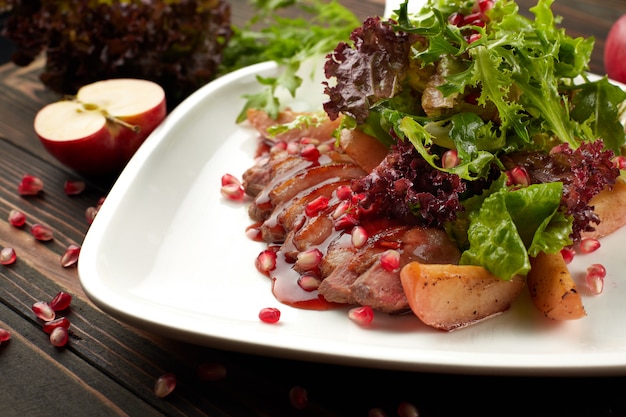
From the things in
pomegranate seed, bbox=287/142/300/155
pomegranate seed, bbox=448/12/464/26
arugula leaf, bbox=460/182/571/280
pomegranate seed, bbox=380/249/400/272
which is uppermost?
pomegranate seed, bbox=448/12/464/26

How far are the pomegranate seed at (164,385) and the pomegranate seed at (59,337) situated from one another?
554 mm

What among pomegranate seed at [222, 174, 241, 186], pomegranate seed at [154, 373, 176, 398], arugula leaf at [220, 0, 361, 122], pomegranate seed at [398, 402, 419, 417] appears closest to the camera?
pomegranate seed at [398, 402, 419, 417]

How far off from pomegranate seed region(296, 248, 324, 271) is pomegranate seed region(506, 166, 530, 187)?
36.8 inches

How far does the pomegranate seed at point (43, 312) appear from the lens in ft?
10.8

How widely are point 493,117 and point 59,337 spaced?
228 cm

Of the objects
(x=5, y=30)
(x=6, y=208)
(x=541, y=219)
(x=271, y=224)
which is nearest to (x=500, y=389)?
(x=541, y=219)

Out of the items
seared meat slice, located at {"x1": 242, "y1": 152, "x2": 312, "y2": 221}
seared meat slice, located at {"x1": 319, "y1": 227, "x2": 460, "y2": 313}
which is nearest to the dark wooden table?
seared meat slice, located at {"x1": 319, "y1": 227, "x2": 460, "y2": 313}

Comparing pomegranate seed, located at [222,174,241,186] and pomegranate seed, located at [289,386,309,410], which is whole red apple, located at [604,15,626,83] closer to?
pomegranate seed, located at [222,174,241,186]

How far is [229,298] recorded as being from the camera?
3.14 metres

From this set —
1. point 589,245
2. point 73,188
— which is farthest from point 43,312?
point 589,245

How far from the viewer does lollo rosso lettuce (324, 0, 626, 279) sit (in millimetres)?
3014

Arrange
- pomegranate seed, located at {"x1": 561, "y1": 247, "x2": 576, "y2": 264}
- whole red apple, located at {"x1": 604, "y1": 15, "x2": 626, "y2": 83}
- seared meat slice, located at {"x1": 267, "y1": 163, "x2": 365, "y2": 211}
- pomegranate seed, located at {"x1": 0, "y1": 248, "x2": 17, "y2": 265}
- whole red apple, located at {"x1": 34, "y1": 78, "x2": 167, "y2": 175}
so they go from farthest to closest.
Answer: whole red apple, located at {"x1": 604, "y1": 15, "x2": 626, "y2": 83} < whole red apple, located at {"x1": 34, "y1": 78, "x2": 167, "y2": 175} < pomegranate seed, located at {"x1": 0, "y1": 248, "x2": 17, "y2": 265} < seared meat slice, located at {"x1": 267, "y1": 163, "x2": 365, "y2": 211} < pomegranate seed, located at {"x1": 561, "y1": 247, "x2": 576, "y2": 264}

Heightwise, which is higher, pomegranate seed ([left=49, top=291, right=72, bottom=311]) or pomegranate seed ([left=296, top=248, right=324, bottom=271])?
pomegranate seed ([left=296, top=248, right=324, bottom=271])

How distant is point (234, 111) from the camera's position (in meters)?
4.61
